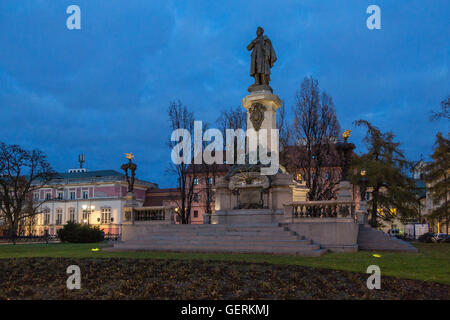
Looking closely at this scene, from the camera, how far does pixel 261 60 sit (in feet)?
80.1

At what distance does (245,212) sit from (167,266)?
35.1 feet

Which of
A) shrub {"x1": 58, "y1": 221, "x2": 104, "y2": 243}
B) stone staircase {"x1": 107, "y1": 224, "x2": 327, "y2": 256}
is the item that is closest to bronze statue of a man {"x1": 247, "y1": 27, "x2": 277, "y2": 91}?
stone staircase {"x1": 107, "y1": 224, "x2": 327, "y2": 256}

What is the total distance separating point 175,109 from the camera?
1460 inches

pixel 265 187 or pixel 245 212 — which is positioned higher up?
Answer: pixel 265 187

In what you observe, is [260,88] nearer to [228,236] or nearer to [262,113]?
[262,113]

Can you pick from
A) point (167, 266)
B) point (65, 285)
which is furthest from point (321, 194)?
point (65, 285)

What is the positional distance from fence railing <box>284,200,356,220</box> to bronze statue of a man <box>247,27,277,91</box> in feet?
29.4

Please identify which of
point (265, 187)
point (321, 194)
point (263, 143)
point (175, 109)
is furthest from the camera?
point (175, 109)

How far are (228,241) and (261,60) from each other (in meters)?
12.5

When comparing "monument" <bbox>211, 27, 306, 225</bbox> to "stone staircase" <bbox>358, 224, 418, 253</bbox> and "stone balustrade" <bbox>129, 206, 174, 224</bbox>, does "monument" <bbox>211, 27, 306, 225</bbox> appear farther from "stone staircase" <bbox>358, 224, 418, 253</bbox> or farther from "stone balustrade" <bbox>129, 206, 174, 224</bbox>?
"stone staircase" <bbox>358, 224, 418, 253</bbox>

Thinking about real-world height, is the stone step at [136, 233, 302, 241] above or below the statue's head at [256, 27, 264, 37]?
below

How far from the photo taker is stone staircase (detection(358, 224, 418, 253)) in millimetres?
18953
